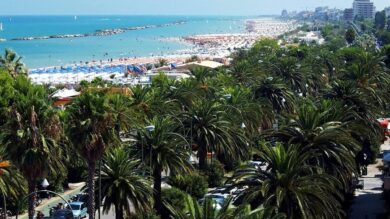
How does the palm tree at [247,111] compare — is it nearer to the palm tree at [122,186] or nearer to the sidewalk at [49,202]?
the sidewalk at [49,202]

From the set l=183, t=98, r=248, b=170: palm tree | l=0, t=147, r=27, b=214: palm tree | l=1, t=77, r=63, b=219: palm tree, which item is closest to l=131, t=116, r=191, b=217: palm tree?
l=183, t=98, r=248, b=170: palm tree

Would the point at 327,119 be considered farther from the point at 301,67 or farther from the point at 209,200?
the point at 301,67

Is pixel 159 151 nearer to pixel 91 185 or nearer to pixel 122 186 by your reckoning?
pixel 122 186

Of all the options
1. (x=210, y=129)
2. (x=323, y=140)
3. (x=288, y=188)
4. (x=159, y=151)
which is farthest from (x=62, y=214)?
(x=288, y=188)

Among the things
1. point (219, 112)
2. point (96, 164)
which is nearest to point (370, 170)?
point (219, 112)

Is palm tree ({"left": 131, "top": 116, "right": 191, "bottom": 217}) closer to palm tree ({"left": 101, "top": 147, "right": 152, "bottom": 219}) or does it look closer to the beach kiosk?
palm tree ({"left": 101, "top": 147, "right": 152, "bottom": 219})

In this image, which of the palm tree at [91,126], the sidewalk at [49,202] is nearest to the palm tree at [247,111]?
the sidewalk at [49,202]
